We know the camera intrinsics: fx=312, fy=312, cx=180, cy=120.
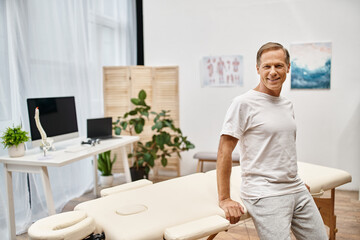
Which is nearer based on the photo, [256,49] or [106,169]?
[106,169]

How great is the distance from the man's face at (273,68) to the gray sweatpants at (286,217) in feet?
1.61

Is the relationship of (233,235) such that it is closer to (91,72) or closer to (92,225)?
(92,225)

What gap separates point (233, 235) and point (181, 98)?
2.09 meters

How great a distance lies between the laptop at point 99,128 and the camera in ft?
10.2

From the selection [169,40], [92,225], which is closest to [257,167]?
[92,225]

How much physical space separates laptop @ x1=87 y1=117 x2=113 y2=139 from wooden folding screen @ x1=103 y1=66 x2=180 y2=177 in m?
0.63

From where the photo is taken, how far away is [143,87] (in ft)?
13.0

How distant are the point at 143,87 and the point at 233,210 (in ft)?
8.99

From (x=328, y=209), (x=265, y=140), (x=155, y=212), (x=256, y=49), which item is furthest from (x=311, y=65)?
(x=155, y=212)

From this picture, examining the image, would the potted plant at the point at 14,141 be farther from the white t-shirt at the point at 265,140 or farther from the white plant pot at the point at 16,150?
the white t-shirt at the point at 265,140

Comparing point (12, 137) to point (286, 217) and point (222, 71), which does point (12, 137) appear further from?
point (222, 71)

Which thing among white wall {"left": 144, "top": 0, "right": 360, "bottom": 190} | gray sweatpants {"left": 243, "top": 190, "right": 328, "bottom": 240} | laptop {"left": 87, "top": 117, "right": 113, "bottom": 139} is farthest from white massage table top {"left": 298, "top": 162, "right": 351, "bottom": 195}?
laptop {"left": 87, "top": 117, "right": 113, "bottom": 139}

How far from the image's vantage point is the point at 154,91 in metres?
4.00

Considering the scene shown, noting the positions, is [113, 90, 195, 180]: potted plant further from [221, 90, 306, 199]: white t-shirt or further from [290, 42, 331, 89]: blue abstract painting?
[221, 90, 306, 199]: white t-shirt
